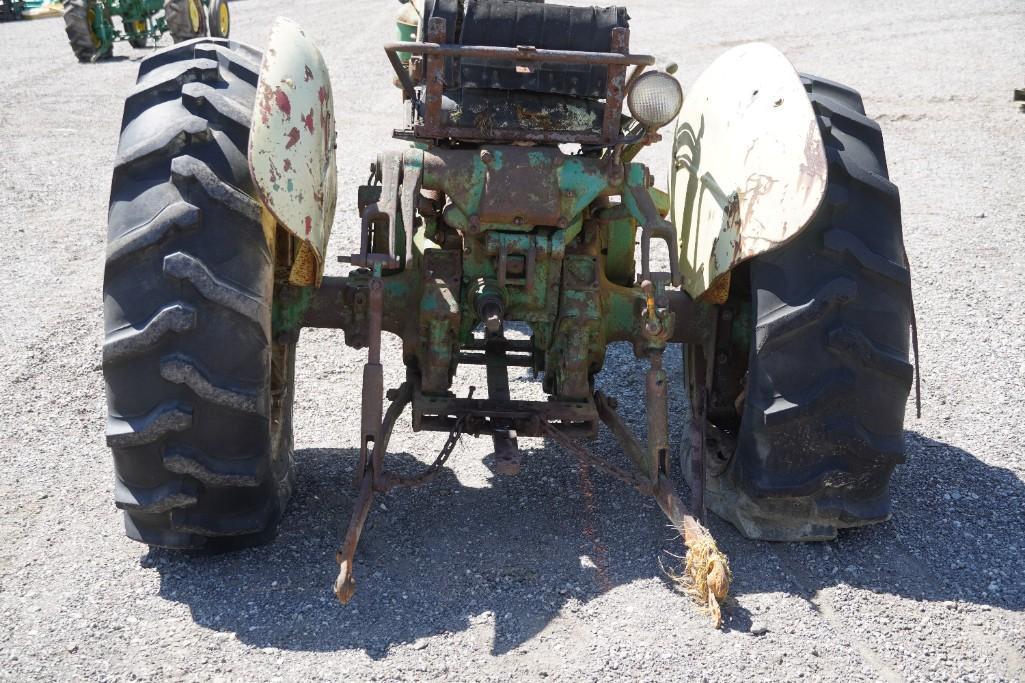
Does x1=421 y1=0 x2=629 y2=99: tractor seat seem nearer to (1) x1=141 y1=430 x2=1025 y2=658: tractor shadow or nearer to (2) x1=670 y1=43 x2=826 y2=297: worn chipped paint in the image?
(2) x1=670 y1=43 x2=826 y2=297: worn chipped paint

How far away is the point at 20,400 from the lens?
4961 mm

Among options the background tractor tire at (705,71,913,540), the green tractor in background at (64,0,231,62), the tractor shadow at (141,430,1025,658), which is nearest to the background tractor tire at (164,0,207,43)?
the green tractor in background at (64,0,231,62)

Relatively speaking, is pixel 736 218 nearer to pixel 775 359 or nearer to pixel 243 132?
pixel 775 359

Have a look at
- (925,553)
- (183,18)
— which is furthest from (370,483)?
(183,18)

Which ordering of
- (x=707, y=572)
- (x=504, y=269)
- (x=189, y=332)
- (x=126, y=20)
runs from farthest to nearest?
(x=126, y=20) < (x=504, y=269) < (x=707, y=572) < (x=189, y=332)

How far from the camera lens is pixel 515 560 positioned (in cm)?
377

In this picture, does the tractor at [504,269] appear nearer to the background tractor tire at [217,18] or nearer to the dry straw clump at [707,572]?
the dry straw clump at [707,572]

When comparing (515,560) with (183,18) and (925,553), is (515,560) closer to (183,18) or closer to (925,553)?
(925,553)

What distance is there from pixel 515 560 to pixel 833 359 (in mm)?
1228

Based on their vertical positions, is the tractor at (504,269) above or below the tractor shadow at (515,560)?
above

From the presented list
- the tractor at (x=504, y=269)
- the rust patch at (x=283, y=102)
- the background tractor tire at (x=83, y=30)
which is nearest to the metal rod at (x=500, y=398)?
the tractor at (x=504, y=269)

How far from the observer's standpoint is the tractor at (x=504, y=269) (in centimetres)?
336

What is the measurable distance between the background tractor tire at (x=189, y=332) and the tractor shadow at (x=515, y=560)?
0.80ft

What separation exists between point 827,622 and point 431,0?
238cm
